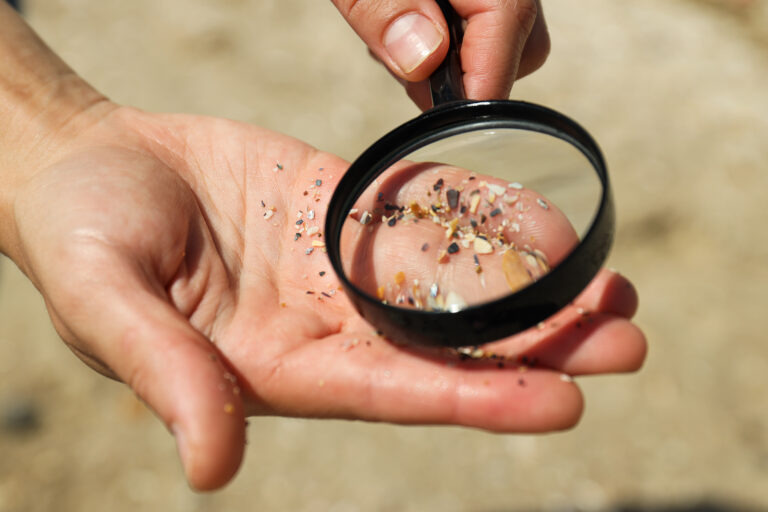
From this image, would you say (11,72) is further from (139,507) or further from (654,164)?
(654,164)

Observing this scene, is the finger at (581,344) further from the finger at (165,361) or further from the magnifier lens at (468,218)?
the finger at (165,361)

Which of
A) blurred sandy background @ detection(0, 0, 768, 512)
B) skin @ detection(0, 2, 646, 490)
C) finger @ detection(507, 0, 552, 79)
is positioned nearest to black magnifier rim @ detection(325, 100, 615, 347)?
skin @ detection(0, 2, 646, 490)

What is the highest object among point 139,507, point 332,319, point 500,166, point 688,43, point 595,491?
point 500,166

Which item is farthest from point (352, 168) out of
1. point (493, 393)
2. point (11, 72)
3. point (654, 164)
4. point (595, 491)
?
point (654, 164)

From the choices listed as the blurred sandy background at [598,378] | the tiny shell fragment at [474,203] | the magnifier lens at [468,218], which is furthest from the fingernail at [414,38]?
the blurred sandy background at [598,378]

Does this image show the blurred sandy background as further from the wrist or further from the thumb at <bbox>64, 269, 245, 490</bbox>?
the thumb at <bbox>64, 269, 245, 490</bbox>

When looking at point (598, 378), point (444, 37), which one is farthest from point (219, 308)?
point (598, 378)

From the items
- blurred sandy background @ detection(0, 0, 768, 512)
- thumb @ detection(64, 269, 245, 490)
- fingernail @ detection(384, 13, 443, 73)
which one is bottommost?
blurred sandy background @ detection(0, 0, 768, 512)
